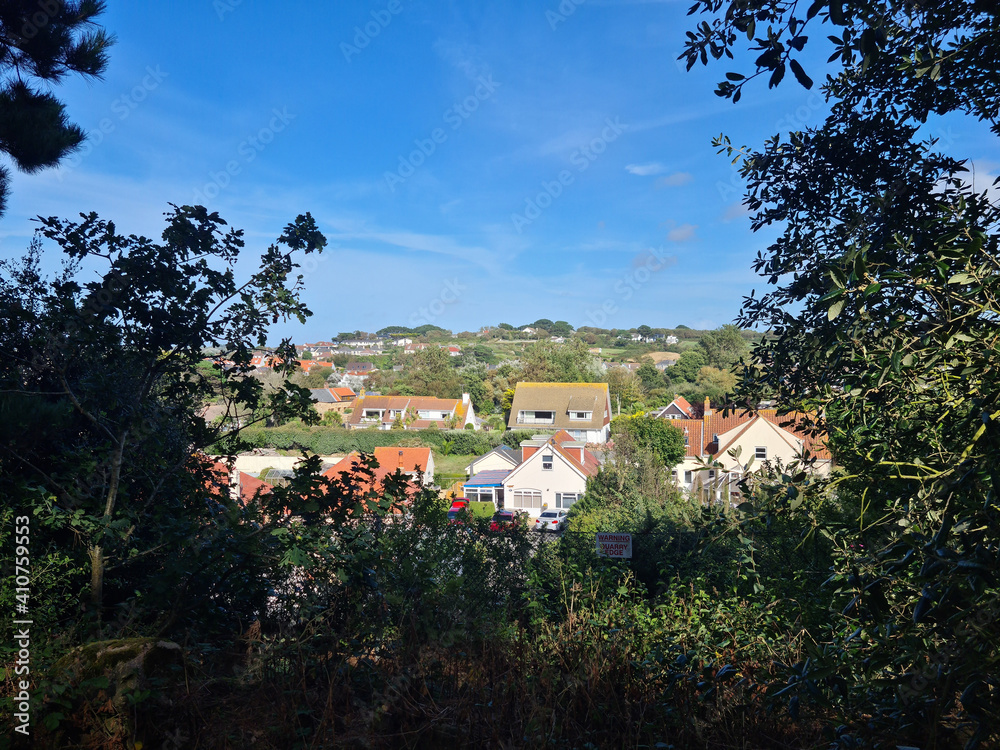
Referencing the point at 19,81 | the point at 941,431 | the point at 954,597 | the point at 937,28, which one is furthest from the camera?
the point at 19,81

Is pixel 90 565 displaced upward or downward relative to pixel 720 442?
downward

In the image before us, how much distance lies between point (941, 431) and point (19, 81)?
21.8 feet

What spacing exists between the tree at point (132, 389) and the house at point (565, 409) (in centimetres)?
3713

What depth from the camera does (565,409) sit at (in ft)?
136

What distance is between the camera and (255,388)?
172 inches

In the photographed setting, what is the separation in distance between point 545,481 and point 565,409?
1803 cm

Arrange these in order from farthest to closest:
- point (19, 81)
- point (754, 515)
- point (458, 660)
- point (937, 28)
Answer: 1. point (19, 81)
2. point (458, 660)
3. point (937, 28)
4. point (754, 515)

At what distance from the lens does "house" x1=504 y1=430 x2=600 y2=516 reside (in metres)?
23.5

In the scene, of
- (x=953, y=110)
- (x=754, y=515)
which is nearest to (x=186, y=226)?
(x=754, y=515)

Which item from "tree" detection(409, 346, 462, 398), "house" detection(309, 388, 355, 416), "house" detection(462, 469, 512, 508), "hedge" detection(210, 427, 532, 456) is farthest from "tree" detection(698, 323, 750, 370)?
"house" detection(462, 469, 512, 508)

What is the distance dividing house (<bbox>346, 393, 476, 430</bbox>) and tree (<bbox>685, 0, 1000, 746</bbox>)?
41.2 metres

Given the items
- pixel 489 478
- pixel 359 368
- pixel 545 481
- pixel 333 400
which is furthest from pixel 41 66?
pixel 359 368

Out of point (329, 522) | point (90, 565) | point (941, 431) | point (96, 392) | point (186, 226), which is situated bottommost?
point (90, 565)

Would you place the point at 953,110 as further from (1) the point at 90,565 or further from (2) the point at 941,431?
(1) the point at 90,565
